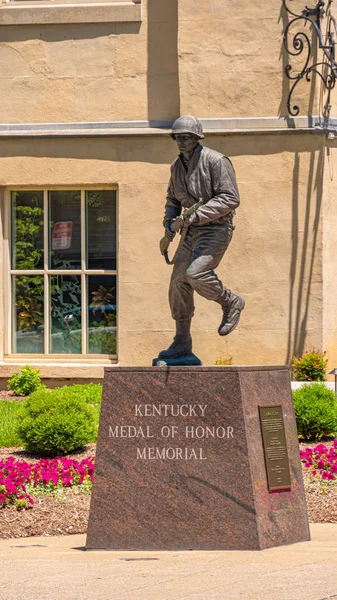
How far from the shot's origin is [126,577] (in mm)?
7535

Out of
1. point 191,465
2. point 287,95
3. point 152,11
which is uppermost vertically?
point 152,11

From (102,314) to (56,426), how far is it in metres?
5.31

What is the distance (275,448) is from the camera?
8.94 meters

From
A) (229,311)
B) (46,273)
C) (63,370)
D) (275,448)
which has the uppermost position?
(46,273)

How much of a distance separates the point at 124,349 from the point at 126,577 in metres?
9.45

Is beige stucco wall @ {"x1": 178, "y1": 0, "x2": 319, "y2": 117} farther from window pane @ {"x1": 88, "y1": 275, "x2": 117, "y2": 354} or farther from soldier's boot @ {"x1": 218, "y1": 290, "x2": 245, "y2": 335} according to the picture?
soldier's boot @ {"x1": 218, "y1": 290, "x2": 245, "y2": 335}

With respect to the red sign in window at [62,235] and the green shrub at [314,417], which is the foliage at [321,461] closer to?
the green shrub at [314,417]

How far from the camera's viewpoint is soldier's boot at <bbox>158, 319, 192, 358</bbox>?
953cm

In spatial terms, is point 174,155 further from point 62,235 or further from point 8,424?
point 8,424

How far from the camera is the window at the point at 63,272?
1733cm

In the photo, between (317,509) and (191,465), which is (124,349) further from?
(191,465)

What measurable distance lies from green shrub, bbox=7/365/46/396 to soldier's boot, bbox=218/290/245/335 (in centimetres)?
738

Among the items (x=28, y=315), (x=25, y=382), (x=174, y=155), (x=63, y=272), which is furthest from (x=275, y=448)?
(x=28, y=315)

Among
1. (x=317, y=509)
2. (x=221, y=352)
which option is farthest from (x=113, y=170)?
(x=317, y=509)
